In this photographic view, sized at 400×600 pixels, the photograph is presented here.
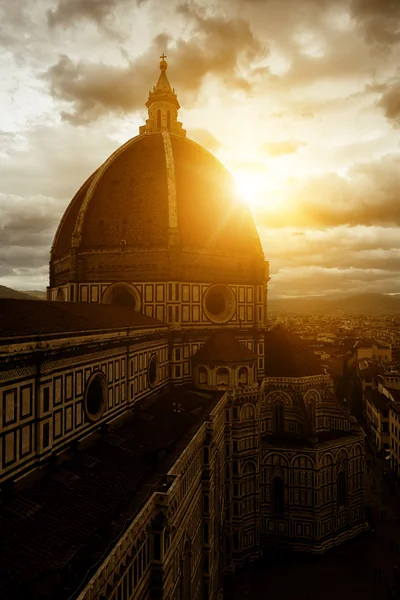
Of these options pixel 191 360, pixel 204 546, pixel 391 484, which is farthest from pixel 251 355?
pixel 391 484

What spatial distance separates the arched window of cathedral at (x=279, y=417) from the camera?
30484mm

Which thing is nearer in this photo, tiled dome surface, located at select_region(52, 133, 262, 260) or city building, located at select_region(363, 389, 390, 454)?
tiled dome surface, located at select_region(52, 133, 262, 260)

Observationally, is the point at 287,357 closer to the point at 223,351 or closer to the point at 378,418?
the point at 223,351

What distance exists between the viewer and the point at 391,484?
36844mm

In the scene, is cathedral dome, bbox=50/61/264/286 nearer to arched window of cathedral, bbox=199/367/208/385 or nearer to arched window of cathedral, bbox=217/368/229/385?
arched window of cathedral, bbox=199/367/208/385

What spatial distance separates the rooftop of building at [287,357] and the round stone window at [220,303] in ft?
16.8

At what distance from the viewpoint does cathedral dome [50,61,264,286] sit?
28703 mm

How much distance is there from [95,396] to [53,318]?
3448 mm

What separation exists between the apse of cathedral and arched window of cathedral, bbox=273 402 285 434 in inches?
5.2

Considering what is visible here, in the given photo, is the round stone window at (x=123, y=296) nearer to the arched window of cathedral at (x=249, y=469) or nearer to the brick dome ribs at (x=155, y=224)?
the brick dome ribs at (x=155, y=224)

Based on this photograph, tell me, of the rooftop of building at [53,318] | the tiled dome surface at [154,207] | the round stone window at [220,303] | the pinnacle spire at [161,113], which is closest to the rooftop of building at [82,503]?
the rooftop of building at [53,318]

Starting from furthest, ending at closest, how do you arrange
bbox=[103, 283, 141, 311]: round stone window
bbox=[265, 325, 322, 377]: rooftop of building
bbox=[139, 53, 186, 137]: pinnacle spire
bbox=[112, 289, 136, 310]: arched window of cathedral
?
bbox=[139, 53, 186, 137]: pinnacle spire → bbox=[265, 325, 322, 377]: rooftop of building → bbox=[112, 289, 136, 310]: arched window of cathedral → bbox=[103, 283, 141, 311]: round stone window

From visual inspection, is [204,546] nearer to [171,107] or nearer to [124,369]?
[124,369]

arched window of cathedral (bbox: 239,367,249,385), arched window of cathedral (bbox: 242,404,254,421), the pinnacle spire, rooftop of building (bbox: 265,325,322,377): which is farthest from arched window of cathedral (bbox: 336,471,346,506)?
the pinnacle spire
